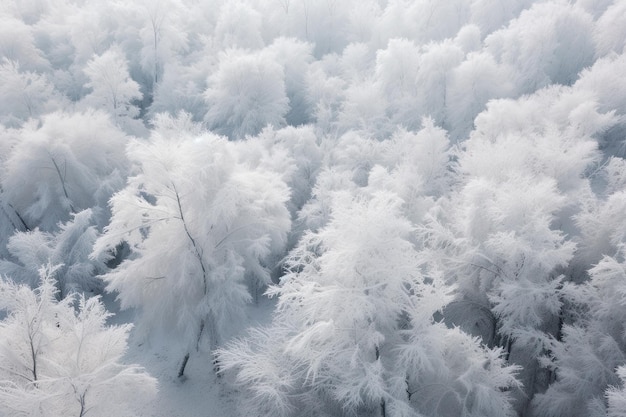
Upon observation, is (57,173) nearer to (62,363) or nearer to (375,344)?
(62,363)

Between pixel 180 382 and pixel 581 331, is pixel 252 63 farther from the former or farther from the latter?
pixel 581 331

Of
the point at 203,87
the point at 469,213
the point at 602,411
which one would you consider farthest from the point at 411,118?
the point at 602,411

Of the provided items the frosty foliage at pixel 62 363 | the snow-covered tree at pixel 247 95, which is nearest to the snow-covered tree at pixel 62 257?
the frosty foliage at pixel 62 363

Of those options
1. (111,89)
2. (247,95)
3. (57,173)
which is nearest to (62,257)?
(57,173)

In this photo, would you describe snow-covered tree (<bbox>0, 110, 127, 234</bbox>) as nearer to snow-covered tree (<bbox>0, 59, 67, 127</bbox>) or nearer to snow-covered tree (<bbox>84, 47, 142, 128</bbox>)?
snow-covered tree (<bbox>84, 47, 142, 128</bbox>)

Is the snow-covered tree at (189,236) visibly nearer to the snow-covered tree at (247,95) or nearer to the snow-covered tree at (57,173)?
the snow-covered tree at (57,173)

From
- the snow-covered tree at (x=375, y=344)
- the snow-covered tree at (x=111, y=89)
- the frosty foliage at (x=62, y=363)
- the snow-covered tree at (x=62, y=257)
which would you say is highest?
the snow-covered tree at (x=111, y=89)

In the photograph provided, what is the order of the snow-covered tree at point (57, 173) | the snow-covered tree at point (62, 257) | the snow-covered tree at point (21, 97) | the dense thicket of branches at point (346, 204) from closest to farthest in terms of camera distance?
the dense thicket of branches at point (346, 204) < the snow-covered tree at point (62, 257) < the snow-covered tree at point (57, 173) < the snow-covered tree at point (21, 97)

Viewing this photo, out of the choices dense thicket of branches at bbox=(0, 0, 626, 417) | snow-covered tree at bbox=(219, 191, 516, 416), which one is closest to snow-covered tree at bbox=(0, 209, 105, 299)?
dense thicket of branches at bbox=(0, 0, 626, 417)
